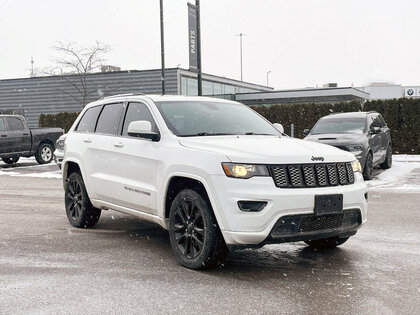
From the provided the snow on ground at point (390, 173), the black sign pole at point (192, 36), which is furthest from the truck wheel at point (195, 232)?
the black sign pole at point (192, 36)

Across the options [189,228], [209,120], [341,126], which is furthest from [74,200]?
[341,126]

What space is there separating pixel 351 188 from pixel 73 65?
32293mm

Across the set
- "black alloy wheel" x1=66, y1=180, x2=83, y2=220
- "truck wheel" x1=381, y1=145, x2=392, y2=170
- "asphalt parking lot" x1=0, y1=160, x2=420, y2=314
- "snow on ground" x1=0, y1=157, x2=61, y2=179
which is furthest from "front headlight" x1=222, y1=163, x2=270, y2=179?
"truck wheel" x1=381, y1=145, x2=392, y2=170

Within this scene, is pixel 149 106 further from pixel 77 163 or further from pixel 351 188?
pixel 351 188

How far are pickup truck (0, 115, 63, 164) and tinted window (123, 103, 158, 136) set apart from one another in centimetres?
1365

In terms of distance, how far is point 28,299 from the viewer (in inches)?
173

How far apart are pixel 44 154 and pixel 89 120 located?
1356cm

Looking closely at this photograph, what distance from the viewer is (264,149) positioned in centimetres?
507

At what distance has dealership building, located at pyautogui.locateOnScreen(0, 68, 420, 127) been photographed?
36.6 m

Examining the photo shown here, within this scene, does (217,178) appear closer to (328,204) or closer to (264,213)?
(264,213)

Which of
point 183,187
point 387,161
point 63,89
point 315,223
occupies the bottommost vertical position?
point 387,161

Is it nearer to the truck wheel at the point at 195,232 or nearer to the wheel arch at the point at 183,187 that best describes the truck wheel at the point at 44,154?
the wheel arch at the point at 183,187

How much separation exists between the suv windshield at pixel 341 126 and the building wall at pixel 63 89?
21575 millimetres

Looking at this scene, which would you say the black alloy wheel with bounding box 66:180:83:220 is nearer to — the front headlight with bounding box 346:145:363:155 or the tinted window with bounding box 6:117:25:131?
the front headlight with bounding box 346:145:363:155
